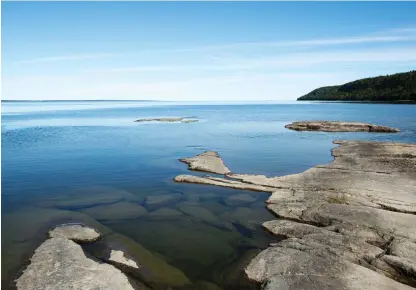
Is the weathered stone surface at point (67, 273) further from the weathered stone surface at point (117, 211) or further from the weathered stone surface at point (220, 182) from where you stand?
the weathered stone surface at point (220, 182)

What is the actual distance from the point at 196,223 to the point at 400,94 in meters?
182

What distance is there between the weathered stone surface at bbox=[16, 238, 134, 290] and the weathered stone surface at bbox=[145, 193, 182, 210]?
669 cm

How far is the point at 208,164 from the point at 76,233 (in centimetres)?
1587

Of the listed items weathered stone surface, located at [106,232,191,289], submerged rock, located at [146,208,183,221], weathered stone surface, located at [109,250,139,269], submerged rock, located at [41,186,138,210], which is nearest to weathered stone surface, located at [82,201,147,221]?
submerged rock, located at [146,208,183,221]

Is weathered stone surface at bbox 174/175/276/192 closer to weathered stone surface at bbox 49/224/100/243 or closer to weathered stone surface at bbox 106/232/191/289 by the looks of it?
weathered stone surface at bbox 106/232/191/289

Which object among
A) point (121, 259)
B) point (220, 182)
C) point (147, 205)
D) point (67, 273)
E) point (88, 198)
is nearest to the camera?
point (67, 273)

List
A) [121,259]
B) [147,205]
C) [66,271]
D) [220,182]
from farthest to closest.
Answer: [220,182], [147,205], [121,259], [66,271]

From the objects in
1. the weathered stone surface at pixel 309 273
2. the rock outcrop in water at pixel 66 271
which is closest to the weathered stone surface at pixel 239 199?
the weathered stone surface at pixel 309 273

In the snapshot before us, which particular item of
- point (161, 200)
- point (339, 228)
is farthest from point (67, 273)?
point (339, 228)

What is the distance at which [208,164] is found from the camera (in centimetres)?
3017

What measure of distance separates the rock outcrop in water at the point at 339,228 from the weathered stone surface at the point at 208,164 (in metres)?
2.24

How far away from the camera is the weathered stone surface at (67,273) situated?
1135 cm

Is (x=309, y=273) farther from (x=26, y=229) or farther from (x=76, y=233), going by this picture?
(x=26, y=229)

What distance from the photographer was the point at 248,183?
24047mm
